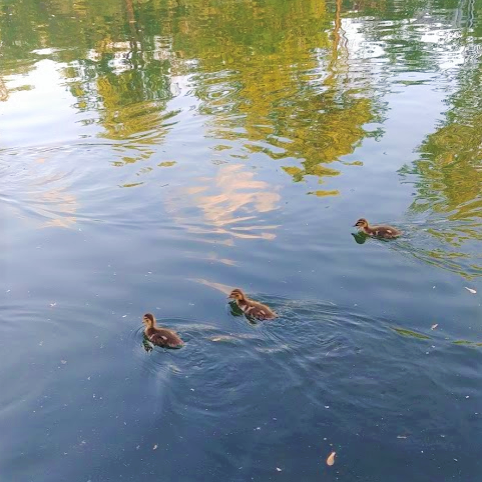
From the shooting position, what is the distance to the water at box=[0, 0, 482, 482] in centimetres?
567

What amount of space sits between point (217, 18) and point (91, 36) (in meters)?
4.99

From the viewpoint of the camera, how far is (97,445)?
5.77 m

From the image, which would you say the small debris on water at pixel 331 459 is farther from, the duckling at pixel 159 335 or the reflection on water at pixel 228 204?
the reflection on water at pixel 228 204

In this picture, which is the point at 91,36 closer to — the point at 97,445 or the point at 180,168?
the point at 180,168

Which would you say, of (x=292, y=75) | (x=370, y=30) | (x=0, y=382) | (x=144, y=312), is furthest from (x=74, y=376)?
Answer: (x=370, y=30)

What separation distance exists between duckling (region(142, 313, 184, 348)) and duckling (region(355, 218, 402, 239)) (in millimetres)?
3248

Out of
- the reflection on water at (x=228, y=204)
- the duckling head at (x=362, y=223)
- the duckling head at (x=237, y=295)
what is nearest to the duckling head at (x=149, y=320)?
the duckling head at (x=237, y=295)

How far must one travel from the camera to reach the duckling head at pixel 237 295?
7.34m

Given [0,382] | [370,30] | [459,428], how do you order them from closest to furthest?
[459,428]
[0,382]
[370,30]

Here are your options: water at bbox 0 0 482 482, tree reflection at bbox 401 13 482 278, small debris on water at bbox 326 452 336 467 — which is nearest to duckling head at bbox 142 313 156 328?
→ water at bbox 0 0 482 482

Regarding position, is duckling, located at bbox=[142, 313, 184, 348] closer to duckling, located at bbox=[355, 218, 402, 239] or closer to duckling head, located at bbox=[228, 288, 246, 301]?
duckling head, located at bbox=[228, 288, 246, 301]

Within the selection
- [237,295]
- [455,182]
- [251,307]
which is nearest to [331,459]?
[251,307]

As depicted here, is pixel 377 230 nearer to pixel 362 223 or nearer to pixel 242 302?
pixel 362 223

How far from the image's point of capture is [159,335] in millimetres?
6852
